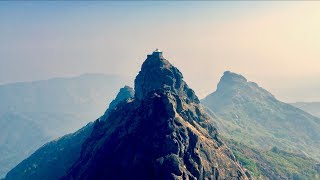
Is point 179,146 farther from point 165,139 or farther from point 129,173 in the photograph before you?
point 129,173

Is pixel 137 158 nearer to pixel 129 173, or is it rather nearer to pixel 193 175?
pixel 129 173

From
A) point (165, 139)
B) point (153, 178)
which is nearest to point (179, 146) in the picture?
point (165, 139)

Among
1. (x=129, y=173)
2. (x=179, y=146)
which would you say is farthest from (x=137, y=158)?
(x=179, y=146)

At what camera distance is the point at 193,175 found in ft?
643

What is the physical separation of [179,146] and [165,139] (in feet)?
24.3

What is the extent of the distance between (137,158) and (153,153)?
27.7 ft

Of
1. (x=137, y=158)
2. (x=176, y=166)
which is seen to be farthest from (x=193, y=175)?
(x=137, y=158)

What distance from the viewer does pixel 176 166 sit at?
186 metres

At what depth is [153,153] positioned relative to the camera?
196875 millimetres

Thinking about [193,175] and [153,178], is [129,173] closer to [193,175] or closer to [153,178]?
[153,178]

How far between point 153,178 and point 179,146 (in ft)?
68.0

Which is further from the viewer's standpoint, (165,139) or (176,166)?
(165,139)

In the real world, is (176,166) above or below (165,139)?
below

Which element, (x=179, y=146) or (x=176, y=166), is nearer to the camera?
(x=176, y=166)
